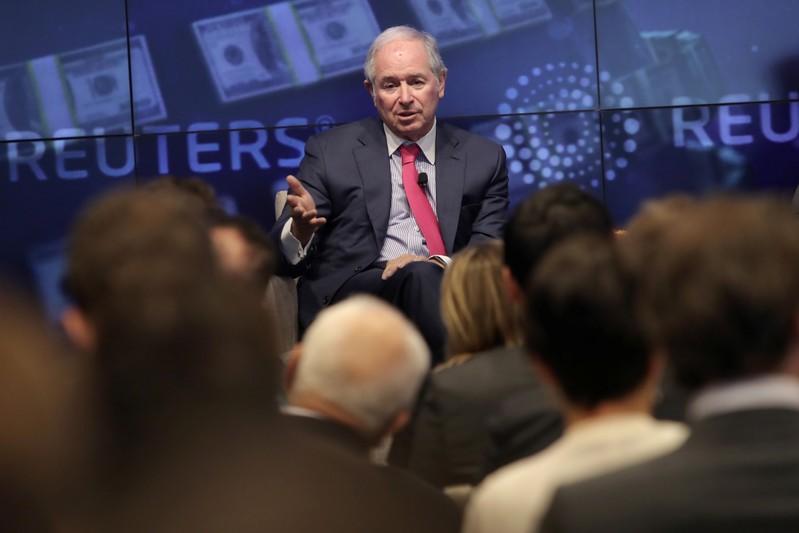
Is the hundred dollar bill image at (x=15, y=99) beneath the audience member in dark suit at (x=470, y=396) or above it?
above

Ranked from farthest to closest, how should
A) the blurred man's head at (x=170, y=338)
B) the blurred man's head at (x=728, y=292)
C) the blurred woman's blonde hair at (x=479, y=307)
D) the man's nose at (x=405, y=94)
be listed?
the man's nose at (x=405, y=94) → the blurred woman's blonde hair at (x=479, y=307) → the blurred man's head at (x=728, y=292) → the blurred man's head at (x=170, y=338)

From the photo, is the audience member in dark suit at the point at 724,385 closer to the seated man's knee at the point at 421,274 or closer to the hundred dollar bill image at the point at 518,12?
the seated man's knee at the point at 421,274

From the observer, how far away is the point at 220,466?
1.31 meters

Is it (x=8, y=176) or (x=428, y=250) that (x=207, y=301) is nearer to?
(x=428, y=250)

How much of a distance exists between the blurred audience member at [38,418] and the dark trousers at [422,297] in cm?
272

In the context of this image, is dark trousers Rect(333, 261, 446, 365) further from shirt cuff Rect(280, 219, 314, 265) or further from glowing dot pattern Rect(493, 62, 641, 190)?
glowing dot pattern Rect(493, 62, 641, 190)

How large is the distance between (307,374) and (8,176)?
3.79 metres

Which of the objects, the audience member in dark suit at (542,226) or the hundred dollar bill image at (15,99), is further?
the hundred dollar bill image at (15,99)

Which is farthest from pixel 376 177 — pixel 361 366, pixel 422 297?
pixel 361 366

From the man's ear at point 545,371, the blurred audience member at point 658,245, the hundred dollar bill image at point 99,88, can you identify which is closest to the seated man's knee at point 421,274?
the hundred dollar bill image at point 99,88

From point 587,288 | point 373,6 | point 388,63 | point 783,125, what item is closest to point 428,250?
point 388,63

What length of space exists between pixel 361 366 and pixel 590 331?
0.39 metres

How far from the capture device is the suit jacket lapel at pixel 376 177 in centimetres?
454

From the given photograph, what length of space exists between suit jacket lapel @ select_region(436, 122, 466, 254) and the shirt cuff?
46 centimetres
